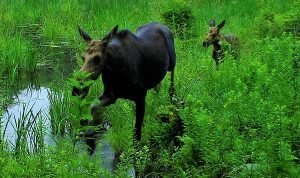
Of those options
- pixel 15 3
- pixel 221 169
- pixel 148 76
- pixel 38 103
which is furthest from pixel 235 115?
pixel 15 3

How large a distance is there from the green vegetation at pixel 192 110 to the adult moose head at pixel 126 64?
1.22 feet

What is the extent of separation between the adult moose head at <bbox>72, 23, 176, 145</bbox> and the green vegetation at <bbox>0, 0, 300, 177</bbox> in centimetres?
37

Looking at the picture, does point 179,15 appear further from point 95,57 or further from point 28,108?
point 95,57

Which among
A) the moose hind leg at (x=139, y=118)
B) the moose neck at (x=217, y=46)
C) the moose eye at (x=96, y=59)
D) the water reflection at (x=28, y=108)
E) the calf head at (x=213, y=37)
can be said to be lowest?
the water reflection at (x=28, y=108)

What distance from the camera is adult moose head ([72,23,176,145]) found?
19.8ft

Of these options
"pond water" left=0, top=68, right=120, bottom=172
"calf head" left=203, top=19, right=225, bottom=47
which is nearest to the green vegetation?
"pond water" left=0, top=68, right=120, bottom=172

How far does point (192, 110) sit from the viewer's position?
546 centimetres

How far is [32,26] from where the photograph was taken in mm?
13023

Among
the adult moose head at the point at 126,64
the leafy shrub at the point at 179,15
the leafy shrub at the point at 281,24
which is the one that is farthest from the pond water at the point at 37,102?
the leafy shrub at the point at 281,24

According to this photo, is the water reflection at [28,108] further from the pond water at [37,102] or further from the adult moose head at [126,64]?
the adult moose head at [126,64]

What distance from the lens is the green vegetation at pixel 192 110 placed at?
464 cm

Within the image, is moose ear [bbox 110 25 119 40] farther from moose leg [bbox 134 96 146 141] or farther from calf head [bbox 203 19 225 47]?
calf head [bbox 203 19 225 47]

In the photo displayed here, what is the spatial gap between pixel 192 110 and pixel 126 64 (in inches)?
49.7

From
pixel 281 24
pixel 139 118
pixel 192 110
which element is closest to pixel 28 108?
pixel 139 118
